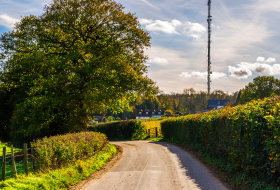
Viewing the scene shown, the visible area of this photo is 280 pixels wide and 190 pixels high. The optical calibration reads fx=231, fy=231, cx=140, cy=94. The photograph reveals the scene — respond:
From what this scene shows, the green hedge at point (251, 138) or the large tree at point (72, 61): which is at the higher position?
the large tree at point (72, 61)

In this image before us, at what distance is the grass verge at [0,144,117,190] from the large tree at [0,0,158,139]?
26.4 feet

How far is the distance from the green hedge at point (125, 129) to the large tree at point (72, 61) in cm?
1660

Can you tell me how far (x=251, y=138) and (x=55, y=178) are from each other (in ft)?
24.8

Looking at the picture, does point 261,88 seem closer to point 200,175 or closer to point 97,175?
point 200,175

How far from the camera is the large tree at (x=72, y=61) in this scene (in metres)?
19.3

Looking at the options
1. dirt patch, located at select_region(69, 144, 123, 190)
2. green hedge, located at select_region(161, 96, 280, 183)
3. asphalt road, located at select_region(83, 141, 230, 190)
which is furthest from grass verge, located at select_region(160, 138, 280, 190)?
dirt patch, located at select_region(69, 144, 123, 190)

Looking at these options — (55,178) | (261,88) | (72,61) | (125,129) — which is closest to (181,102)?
(261,88)

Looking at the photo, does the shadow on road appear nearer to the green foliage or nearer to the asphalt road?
the asphalt road

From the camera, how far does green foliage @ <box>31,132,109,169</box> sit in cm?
1017

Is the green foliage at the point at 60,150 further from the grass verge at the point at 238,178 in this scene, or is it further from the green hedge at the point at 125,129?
the green hedge at the point at 125,129

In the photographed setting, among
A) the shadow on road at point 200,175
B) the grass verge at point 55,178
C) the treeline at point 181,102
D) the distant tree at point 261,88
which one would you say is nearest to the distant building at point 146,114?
the treeline at point 181,102

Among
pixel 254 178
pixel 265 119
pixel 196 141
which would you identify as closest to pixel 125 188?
pixel 254 178

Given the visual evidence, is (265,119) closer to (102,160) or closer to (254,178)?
(254,178)

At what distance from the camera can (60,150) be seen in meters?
10.8
